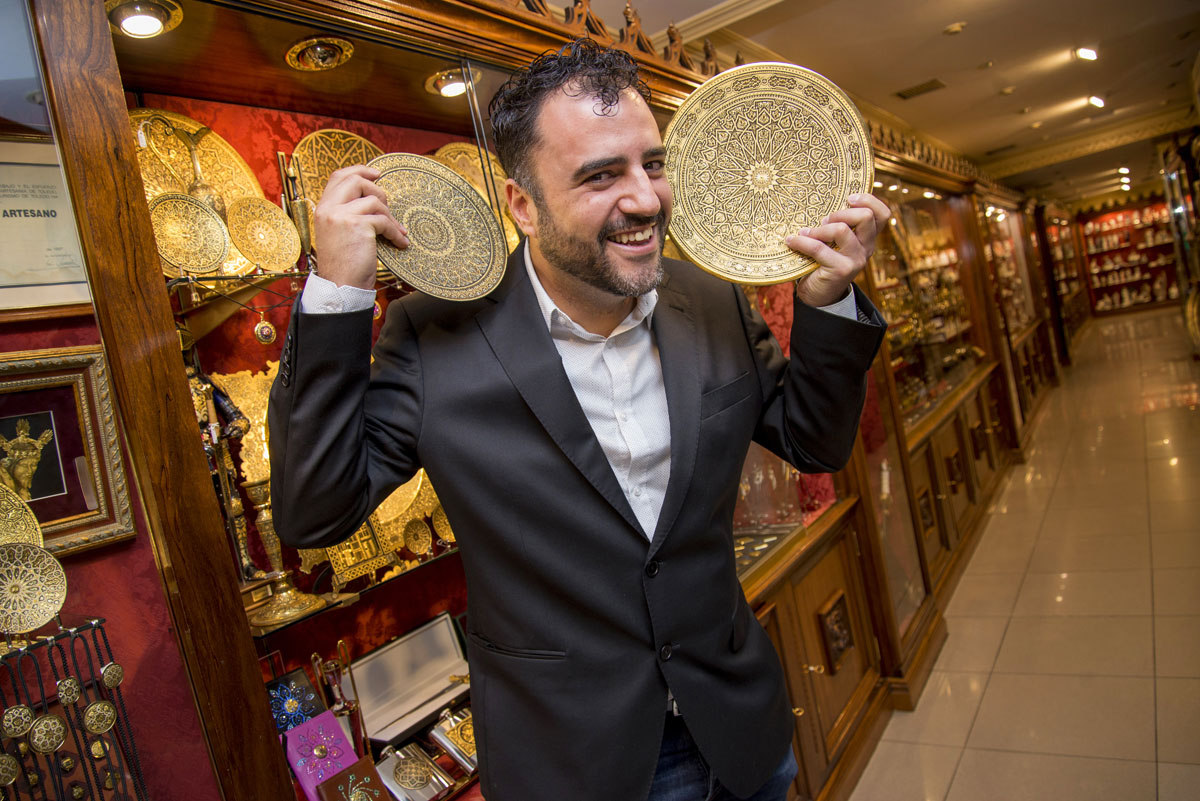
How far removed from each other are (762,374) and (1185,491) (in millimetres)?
5202

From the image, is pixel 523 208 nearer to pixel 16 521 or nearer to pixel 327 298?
pixel 327 298

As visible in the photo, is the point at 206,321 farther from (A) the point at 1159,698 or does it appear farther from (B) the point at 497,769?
(A) the point at 1159,698

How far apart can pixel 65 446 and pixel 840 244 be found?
47.1 inches

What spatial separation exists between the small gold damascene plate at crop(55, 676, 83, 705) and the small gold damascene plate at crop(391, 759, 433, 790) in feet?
2.85

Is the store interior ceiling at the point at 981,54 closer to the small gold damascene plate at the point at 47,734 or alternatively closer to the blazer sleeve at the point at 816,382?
the blazer sleeve at the point at 816,382

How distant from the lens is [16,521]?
98 cm

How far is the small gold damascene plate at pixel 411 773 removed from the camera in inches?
68.0

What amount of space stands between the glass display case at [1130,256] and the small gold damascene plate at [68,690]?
23.6m

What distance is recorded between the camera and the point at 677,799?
1324 mm

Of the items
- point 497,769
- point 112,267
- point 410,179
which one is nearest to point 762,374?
point 410,179

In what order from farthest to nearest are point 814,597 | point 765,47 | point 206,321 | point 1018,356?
point 1018,356
point 765,47
point 814,597
point 206,321

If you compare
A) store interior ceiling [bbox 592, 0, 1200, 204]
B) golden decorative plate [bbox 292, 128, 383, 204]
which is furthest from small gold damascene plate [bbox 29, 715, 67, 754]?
store interior ceiling [bbox 592, 0, 1200, 204]

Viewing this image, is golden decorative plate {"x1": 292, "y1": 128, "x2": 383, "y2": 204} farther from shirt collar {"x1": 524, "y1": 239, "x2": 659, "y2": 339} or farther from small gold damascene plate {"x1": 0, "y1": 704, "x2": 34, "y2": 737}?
small gold damascene plate {"x1": 0, "y1": 704, "x2": 34, "y2": 737}

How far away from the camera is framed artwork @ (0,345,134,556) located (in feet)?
3.32
